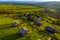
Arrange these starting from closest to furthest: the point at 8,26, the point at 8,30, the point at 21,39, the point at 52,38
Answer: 1. the point at 21,39
2. the point at 52,38
3. the point at 8,30
4. the point at 8,26

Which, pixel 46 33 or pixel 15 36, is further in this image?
pixel 46 33

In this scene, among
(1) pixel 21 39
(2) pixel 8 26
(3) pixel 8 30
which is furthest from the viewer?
(2) pixel 8 26

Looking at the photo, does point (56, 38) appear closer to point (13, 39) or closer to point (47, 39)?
point (47, 39)

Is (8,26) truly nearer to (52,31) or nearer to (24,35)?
(24,35)

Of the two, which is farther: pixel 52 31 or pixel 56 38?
pixel 52 31

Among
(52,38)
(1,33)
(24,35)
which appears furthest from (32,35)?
(1,33)

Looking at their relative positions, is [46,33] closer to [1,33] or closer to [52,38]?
[52,38]

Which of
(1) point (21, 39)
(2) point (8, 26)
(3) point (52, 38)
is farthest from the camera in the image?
(2) point (8, 26)

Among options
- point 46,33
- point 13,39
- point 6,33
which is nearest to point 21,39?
point 13,39
